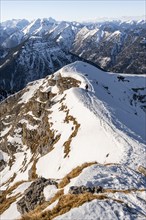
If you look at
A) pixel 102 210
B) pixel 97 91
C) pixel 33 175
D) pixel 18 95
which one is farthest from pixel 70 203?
pixel 18 95

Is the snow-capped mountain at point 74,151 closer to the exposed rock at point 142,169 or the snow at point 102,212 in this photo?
the snow at point 102,212

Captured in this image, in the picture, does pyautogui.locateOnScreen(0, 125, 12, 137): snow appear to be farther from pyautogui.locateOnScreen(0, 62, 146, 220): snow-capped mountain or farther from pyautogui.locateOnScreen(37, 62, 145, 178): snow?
pyautogui.locateOnScreen(37, 62, 145, 178): snow

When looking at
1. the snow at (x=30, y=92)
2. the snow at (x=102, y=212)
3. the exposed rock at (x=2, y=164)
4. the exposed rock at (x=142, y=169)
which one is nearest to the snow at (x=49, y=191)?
the snow at (x=102, y=212)

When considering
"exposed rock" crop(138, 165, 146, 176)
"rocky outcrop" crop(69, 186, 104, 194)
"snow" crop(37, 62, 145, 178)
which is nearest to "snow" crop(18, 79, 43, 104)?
"snow" crop(37, 62, 145, 178)

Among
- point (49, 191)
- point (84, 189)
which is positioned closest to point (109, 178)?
point (84, 189)

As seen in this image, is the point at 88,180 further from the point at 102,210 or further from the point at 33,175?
the point at 33,175

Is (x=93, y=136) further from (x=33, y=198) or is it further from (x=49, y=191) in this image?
(x=33, y=198)
